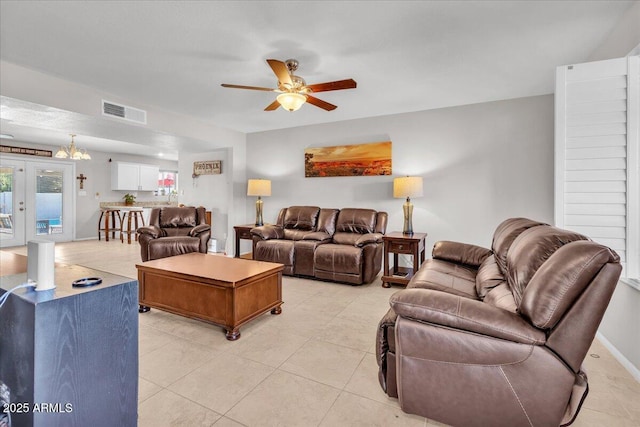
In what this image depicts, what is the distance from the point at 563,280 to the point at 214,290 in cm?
222

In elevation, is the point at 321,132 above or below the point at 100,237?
above

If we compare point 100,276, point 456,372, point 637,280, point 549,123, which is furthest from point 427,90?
point 100,276

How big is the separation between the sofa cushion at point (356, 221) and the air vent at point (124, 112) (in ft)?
9.98

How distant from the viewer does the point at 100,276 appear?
1.12 meters

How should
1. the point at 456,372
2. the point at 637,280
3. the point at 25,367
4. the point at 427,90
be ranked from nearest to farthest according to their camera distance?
1. the point at 25,367
2. the point at 456,372
3. the point at 637,280
4. the point at 427,90

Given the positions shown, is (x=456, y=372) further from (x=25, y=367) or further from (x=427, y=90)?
(x=427, y=90)

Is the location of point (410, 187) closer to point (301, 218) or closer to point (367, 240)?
point (367, 240)

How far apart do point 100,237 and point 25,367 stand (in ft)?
27.9

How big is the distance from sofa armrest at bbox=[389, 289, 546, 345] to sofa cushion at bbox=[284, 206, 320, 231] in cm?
322

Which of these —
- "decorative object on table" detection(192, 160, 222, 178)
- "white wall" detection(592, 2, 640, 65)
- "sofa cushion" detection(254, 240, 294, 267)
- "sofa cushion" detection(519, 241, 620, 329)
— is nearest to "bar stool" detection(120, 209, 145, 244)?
"decorative object on table" detection(192, 160, 222, 178)

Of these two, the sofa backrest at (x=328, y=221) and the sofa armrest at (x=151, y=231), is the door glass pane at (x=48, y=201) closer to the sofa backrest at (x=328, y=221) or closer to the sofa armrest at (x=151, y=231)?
the sofa armrest at (x=151, y=231)

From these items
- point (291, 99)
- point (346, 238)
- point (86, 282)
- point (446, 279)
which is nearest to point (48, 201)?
point (346, 238)

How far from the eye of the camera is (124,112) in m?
3.88

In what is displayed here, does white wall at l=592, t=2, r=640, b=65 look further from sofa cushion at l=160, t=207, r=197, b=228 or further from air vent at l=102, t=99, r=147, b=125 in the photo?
sofa cushion at l=160, t=207, r=197, b=228
